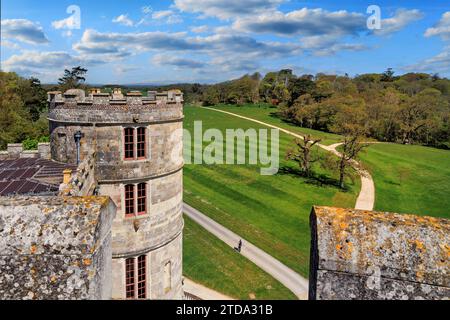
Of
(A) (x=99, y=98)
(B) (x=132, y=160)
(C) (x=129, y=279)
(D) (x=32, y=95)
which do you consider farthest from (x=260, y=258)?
(D) (x=32, y=95)

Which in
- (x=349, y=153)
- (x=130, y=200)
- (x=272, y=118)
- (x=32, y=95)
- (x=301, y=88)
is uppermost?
(x=301, y=88)

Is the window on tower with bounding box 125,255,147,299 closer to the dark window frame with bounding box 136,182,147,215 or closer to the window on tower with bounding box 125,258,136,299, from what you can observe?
the window on tower with bounding box 125,258,136,299

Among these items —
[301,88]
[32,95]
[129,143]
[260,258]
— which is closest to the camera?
[129,143]

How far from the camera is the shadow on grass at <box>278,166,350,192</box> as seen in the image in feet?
174

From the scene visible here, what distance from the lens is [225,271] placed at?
2756 centimetres

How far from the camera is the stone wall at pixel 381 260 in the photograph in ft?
13.1

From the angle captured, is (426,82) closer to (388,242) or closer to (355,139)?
(355,139)

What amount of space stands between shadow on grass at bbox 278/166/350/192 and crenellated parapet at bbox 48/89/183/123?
40403 mm

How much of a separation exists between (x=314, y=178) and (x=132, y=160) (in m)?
43.8

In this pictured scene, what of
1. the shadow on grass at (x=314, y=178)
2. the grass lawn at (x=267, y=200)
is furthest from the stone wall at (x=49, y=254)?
the shadow on grass at (x=314, y=178)

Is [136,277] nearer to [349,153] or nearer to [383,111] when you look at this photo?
[349,153]

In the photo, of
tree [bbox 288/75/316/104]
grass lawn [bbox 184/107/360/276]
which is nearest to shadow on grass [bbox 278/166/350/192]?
grass lawn [bbox 184/107/360/276]

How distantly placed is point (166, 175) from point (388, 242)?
1365cm

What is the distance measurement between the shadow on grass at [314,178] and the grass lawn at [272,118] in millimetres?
18731
